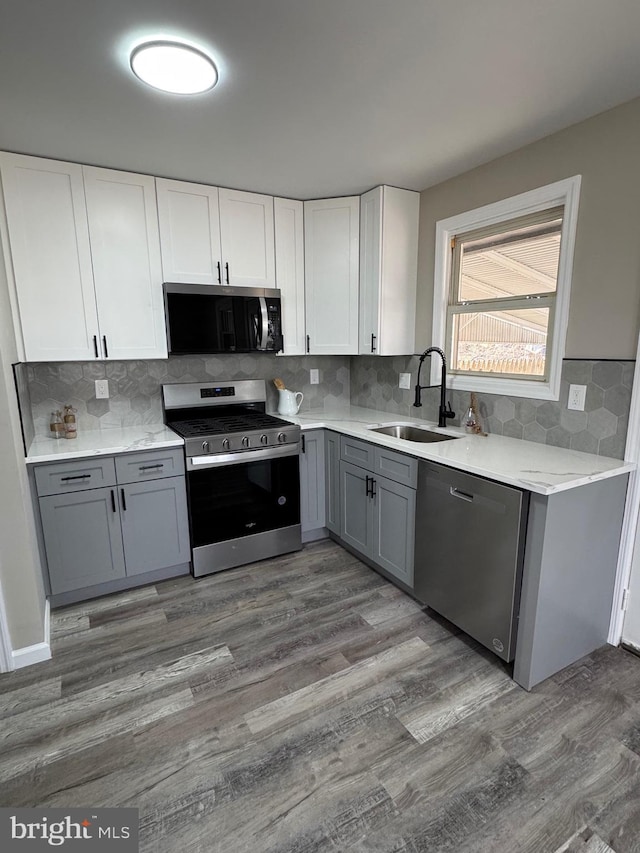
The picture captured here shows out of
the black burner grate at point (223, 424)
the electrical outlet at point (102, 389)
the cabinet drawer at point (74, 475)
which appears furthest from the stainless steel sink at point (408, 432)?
the electrical outlet at point (102, 389)

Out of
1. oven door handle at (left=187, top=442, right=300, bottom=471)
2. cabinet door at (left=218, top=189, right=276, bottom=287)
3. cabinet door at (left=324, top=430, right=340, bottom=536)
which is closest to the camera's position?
oven door handle at (left=187, top=442, right=300, bottom=471)

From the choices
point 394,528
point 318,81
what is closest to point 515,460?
point 394,528

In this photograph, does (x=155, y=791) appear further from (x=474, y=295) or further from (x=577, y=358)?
(x=474, y=295)

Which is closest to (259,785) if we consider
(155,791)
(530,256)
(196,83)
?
(155,791)

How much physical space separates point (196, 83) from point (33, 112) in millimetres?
802

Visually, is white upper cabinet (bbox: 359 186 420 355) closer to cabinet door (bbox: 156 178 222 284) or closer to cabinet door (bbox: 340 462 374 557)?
cabinet door (bbox: 340 462 374 557)

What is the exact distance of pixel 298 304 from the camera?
3156mm

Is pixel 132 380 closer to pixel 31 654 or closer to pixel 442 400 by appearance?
pixel 31 654

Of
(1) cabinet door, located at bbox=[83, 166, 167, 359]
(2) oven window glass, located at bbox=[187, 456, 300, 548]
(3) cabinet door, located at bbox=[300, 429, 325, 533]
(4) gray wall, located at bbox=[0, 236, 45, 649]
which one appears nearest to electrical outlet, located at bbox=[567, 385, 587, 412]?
(3) cabinet door, located at bbox=[300, 429, 325, 533]

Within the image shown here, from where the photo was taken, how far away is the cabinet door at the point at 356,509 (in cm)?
271

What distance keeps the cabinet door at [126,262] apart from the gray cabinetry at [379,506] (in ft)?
4.70

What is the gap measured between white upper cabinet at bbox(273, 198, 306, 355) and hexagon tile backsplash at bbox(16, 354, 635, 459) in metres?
0.33

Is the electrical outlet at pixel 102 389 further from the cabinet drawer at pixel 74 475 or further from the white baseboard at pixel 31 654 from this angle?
the white baseboard at pixel 31 654

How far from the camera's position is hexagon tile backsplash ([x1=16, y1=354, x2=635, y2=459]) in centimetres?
202
